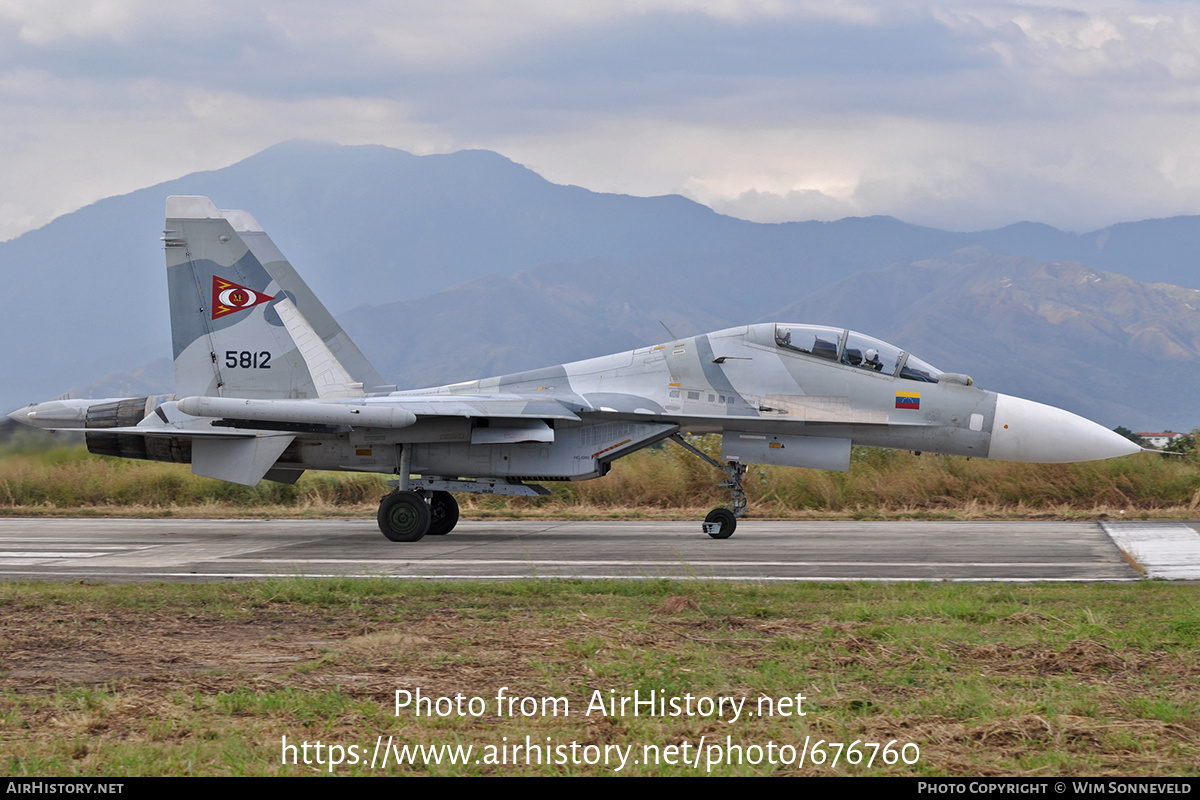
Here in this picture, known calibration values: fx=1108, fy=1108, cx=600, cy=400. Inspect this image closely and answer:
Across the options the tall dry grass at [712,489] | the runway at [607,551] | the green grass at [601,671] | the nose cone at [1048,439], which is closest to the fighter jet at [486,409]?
the nose cone at [1048,439]

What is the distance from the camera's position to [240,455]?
1547 cm

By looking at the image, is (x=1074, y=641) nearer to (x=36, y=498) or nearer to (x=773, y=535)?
(x=773, y=535)

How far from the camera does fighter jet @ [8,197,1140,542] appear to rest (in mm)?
14492

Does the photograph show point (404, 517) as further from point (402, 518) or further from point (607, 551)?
point (607, 551)

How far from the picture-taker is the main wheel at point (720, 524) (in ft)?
49.1

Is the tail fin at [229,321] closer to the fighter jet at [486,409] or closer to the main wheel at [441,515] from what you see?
the fighter jet at [486,409]

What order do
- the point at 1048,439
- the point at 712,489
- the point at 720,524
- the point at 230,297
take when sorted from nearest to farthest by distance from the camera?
the point at 1048,439 < the point at 720,524 < the point at 230,297 < the point at 712,489

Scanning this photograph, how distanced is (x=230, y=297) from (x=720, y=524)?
773cm

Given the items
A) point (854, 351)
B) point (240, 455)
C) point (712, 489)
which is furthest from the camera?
point (712, 489)

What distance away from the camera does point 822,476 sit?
21.5 metres

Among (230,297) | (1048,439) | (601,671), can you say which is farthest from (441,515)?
(601,671)

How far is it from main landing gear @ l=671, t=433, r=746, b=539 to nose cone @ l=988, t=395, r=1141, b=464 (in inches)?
131

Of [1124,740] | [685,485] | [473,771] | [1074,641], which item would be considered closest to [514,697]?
[473,771]

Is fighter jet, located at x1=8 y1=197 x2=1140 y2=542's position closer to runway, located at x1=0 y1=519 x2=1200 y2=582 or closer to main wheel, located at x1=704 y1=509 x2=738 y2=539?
main wheel, located at x1=704 y1=509 x2=738 y2=539
